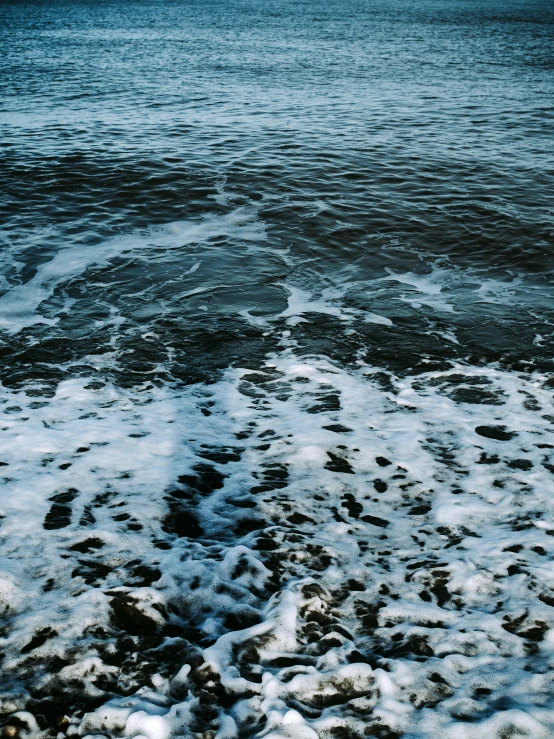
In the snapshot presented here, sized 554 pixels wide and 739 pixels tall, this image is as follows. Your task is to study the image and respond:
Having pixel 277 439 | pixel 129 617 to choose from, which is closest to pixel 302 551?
pixel 129 617

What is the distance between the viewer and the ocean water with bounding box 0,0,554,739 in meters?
3.61

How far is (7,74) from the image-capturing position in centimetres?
2803

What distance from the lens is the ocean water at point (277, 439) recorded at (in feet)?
11.8

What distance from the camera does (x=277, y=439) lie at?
6164 millimetres

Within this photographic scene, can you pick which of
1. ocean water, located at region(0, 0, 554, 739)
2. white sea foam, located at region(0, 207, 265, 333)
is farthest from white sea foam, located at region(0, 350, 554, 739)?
white sea foam, located at region(0, 207, 265, 333)

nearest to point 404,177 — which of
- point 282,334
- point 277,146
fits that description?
point 277,146

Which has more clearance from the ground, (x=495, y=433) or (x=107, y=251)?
(x=107, y=251)

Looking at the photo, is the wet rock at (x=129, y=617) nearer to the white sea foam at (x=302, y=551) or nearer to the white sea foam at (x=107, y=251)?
the white sea foam at (x=302, y=551)

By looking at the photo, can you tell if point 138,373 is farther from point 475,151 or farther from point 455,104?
point 455,104

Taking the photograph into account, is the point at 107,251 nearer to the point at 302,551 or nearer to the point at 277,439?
the point at 277,439

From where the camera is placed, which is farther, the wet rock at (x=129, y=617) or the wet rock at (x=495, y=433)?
the wet rock at (x=495, y=433)

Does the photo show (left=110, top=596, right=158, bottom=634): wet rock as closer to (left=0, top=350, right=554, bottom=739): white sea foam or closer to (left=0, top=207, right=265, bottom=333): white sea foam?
(left=0, top=350, right=554, bottom=739): white sea foam

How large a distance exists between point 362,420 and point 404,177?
35.2ft

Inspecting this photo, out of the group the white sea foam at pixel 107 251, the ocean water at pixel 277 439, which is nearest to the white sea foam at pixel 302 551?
the ocean water at pixel 277 439
